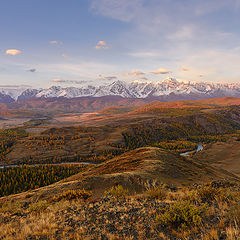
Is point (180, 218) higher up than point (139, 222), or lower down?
higher up

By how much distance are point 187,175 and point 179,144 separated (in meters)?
147

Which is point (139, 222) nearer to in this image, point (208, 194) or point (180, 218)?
point (180, 218)

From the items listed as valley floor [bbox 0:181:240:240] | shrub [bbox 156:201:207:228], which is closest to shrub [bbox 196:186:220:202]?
valley floor [bbox 0:181:240:240]

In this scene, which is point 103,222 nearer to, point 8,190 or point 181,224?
point 181,224

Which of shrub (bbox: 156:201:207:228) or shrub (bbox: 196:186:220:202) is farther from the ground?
shrub (bbox: 156:201:207:228)

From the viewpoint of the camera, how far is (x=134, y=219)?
11.8 metres

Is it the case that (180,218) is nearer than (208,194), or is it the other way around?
(180,218)

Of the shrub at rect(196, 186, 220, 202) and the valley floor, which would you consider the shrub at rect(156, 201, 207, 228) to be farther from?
the shrub at rect(196, 186, 220, 202)

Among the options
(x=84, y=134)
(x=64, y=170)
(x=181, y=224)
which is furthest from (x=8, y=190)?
(x=84, y=134)

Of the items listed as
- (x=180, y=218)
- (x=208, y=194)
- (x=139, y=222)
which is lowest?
(x=208, y=194)

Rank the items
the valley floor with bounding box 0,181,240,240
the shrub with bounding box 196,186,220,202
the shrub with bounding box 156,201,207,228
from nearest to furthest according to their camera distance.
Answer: the valley floor with bounding box 0,181,240,240 → the shrub with bounding box 156,201,207,228 → the shrub with bounding box 196,186,220,202

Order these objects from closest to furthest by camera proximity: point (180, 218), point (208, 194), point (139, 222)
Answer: point (180, 218), point (139, 222), point (208, 194)

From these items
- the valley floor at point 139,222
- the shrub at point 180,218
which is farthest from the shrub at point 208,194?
the shrub at point 180,218

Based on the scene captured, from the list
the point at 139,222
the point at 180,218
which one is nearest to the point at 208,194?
the point at 180,218
